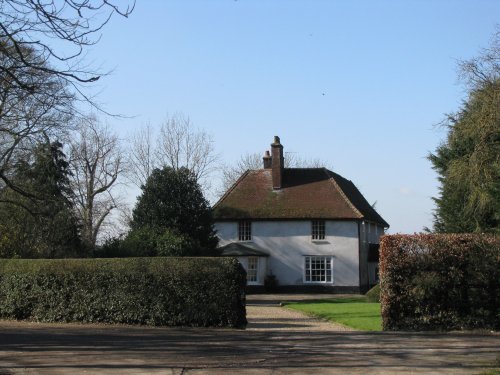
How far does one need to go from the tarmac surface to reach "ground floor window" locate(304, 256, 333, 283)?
29.6 meters

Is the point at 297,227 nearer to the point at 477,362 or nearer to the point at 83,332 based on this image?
the point at 83,332

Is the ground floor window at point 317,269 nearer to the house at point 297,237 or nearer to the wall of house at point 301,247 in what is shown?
the house at point 297,237

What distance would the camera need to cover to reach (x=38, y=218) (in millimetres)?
27828

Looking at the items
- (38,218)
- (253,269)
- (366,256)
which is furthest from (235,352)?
(366,256)

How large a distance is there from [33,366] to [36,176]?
874 inches

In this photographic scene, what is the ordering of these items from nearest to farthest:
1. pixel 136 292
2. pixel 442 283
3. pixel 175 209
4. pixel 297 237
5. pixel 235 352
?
1. pixel 235 352
2. pixel 442 283
3. pixel 136 292
4. pixel 175 209
5. pixel 297 237

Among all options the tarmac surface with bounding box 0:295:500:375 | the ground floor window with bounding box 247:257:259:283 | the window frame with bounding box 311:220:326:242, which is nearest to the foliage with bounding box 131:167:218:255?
the ground floor window with bounding box 247:257:259:283

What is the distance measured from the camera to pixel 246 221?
46531 millimetres

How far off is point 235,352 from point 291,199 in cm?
3545

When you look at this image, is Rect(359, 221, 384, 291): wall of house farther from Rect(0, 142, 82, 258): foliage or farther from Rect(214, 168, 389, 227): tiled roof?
Rect(0, 142, 82, 258): foliage

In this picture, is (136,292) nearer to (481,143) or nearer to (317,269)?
(481,143)

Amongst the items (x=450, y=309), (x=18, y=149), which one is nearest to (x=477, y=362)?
(x=450, y=309)

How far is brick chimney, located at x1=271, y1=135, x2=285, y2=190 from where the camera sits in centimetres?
4731

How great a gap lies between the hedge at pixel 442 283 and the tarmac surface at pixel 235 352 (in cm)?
145
